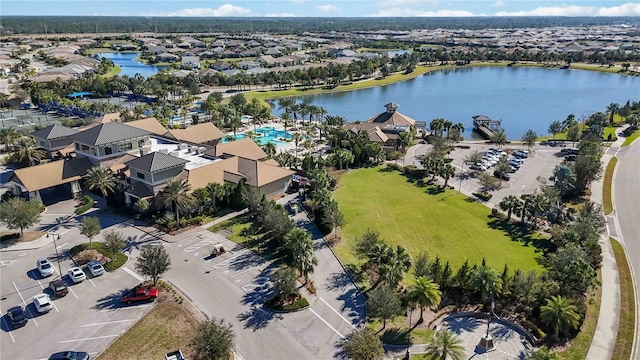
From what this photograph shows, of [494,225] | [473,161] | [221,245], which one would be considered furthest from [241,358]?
[473,161]

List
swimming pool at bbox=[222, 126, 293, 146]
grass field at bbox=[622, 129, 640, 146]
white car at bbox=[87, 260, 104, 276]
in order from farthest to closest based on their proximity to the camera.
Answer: swimming pool at bbox=[222, 126, 293, 146], grass field at bbox=[622, 129, 640, 146], white car at bbox=[87, 260, 104, 276]

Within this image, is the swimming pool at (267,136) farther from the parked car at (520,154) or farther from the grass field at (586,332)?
the grass field at (586,332)

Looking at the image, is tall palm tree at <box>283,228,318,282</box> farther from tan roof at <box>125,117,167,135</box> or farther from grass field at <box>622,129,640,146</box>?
grass field at <box>622,129,640,146</box>

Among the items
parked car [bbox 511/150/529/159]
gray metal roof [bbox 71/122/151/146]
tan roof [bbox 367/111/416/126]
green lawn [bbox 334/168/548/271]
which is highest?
gray metal roof [bbox 71/122/151/146]

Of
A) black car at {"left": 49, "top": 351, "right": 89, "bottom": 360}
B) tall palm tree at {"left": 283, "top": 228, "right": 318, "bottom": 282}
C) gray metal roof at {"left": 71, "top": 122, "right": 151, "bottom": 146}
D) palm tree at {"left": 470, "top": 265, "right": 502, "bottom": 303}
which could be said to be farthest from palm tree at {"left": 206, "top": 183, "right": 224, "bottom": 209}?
palm tree at {"left": 470, "top": 265, "right": 502, "bottom": 303}

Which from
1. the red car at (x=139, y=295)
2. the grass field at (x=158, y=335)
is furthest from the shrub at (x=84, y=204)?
the grass field at (x=158, y=335)

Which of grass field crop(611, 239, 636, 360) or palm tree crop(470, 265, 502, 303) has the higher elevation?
palm tree crop(470, 265, 502, 303)
